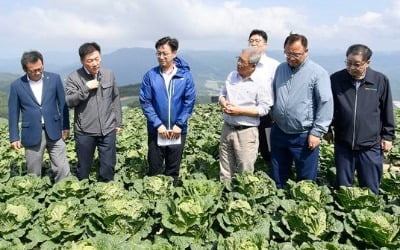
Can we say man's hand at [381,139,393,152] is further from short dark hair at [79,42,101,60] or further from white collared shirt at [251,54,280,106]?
short dark hair at [79,42,101,60]

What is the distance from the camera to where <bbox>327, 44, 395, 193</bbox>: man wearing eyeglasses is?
419 cm

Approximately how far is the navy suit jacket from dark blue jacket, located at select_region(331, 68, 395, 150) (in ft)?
12.1

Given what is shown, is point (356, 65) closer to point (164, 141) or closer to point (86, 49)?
point (164, 141)

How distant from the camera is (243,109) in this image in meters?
4.56

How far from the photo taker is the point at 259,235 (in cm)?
332

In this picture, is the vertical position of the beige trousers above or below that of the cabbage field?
above

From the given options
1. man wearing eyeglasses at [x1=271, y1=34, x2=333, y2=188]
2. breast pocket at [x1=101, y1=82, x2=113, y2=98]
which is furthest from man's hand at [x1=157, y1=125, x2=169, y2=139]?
man wearing eyeglasses at [x1=271, y1=34, x2=333, y2=188]

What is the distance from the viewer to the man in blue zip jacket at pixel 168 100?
187 inches

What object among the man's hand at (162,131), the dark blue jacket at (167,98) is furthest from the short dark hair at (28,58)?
the man's hand at (162,131)

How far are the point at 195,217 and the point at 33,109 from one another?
276cm

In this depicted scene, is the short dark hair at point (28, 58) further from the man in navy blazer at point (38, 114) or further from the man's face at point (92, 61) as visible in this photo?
the man's face at point (92, 61)

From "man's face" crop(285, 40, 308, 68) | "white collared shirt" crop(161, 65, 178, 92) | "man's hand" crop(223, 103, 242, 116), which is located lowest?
"man's hand" crop(223, 103, 242, 116)

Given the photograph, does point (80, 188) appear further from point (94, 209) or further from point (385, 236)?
point (385, 236)

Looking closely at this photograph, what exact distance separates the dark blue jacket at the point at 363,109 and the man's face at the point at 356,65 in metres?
0.11
